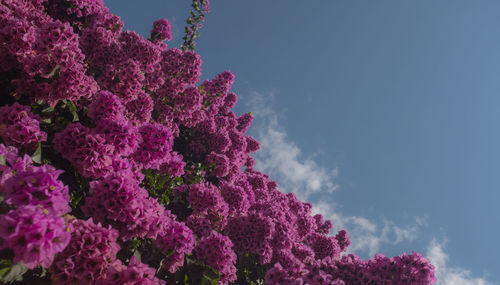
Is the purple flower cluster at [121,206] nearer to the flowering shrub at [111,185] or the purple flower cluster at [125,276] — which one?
the flowering shrub at [111,185]

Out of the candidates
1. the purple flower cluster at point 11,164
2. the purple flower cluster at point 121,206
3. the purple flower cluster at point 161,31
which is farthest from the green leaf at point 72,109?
the purple flower cluster at point 161,31

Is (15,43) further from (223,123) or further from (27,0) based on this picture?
(223,123)

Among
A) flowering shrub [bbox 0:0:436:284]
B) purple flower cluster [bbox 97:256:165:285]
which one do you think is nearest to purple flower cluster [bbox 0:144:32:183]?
flowering shrub [bbox 0:0:436:284]

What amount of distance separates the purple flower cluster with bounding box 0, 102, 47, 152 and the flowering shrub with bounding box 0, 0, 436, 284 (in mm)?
16

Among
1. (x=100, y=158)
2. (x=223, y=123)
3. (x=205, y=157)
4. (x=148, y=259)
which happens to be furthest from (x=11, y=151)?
(x=223, y=123)

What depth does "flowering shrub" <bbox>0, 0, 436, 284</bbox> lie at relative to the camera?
11.4 ft

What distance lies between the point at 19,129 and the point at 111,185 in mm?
2089

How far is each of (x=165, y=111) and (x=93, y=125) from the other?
3907 millimetres

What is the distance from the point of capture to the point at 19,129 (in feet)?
16.6

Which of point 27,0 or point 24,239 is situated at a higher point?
point 27,0

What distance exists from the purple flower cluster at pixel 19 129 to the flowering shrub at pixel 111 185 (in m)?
0.02

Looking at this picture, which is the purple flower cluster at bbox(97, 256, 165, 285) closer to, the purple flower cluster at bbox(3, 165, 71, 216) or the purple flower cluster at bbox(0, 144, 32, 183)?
the purple flower cluster at bbox(3, 165, 71, 216)

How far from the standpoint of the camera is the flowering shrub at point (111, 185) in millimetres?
3473

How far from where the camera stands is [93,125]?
647 cm
